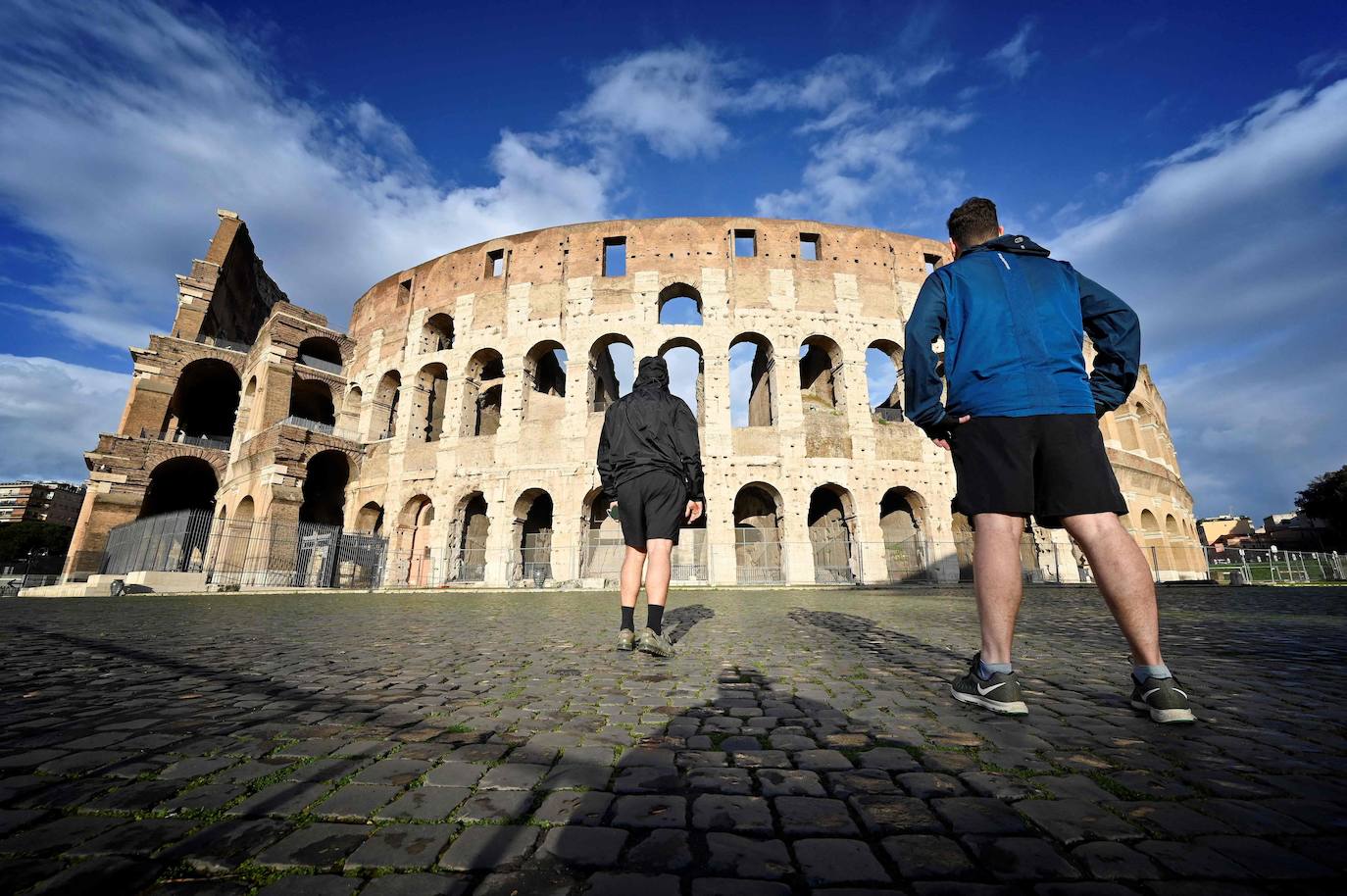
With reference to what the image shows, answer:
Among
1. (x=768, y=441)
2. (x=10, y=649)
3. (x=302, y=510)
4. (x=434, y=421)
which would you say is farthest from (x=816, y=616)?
(x=302, y=510)

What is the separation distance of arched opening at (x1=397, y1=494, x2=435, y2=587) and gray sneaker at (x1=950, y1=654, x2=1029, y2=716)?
18.7 meters

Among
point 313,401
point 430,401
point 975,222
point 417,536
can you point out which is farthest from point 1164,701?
point 313,401

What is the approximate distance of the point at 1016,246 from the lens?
2602mm

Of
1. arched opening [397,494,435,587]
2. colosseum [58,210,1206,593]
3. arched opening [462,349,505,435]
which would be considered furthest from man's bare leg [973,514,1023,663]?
arched opening [397,494,435,587]

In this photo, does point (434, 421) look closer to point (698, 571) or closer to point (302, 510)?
point (302, 510)

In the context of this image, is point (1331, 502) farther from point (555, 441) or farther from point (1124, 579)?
point (1124, 579)

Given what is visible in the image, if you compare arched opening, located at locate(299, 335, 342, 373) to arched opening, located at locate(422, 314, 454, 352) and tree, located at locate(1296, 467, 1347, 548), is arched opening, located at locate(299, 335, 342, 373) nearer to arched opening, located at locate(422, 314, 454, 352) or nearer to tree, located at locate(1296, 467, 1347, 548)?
arched opening, located at locate(422, 314, 454, 352)

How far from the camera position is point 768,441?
17500 millimetres

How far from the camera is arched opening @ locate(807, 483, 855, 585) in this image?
1702cm

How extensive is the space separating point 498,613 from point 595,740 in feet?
17.7

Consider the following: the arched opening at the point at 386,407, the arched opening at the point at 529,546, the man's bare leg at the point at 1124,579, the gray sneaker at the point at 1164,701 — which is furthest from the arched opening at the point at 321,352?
the gray sneaker at the point at 1164,701

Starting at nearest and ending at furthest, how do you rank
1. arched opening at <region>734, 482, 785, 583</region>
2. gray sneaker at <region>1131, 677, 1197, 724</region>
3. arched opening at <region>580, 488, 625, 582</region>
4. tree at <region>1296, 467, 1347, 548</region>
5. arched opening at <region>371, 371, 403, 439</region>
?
gray sneaker at <region>1131, 677, 1197, 724</region>
arched opening at <region>734, 482, 785, 583</region>
arched opening at <region>580, 488, 625, 582</region>
arched opening at <region>371, 371, 403, 439</region>
tree at <region>1296, 467, 1347, 548</region>

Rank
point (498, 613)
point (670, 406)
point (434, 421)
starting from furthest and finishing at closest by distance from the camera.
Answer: point (434, 421) → point (498, 613) → point (670, 406)

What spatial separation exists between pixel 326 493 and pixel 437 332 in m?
7.72
